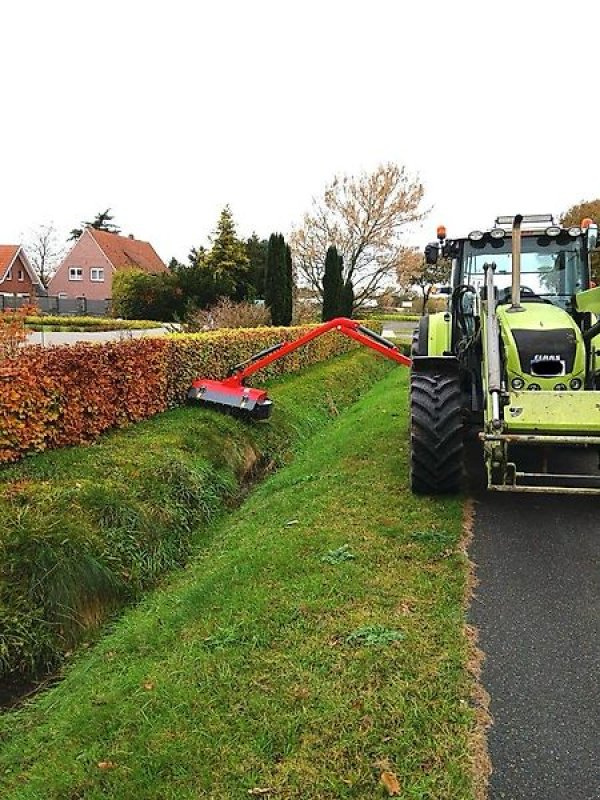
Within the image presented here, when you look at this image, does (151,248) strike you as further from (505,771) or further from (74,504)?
(505,771)

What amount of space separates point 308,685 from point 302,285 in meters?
31.8

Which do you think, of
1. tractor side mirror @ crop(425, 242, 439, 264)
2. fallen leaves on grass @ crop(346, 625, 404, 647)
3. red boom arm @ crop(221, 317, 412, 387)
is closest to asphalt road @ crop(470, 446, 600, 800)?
fallen leaves on grass @ crop(346, 625, 404, 647)

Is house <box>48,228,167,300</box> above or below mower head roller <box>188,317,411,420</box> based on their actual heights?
above

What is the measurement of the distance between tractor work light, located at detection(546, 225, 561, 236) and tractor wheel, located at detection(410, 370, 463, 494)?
8.11 feet

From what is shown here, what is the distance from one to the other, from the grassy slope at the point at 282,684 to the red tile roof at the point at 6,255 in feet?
151

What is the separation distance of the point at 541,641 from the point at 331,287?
27.0 meters

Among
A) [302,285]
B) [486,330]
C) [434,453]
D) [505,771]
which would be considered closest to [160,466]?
[434,453]

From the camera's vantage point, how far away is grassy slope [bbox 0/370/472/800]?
3.08m

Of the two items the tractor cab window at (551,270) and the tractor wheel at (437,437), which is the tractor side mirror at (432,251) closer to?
the tractor cab window at (551,270)

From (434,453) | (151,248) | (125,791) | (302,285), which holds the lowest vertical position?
(125,791)

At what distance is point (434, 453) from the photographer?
6.40 meters

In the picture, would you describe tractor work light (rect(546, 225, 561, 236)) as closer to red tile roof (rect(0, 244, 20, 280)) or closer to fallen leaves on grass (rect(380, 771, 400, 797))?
fallen leaves on grass (rect(380, 771, 400, 797))

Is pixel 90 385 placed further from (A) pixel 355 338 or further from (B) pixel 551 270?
(B) pixel 551 270

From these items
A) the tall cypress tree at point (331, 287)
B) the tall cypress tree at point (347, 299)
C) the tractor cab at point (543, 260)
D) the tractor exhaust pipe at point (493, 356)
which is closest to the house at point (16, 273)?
the tall cypress tree at point (347, 299)
